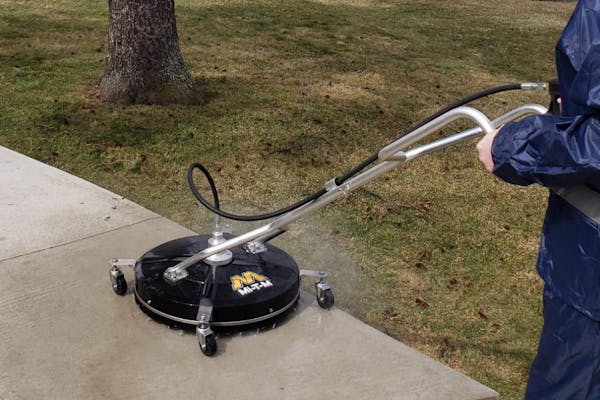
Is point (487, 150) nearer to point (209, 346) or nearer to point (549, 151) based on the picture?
point (549, 151)

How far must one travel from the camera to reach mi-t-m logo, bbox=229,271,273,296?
10.3 feet

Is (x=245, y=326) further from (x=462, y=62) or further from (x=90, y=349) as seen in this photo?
(x=462, y=62)

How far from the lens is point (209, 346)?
2.95 metres

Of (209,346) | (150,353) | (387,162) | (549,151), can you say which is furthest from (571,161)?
(150,353)

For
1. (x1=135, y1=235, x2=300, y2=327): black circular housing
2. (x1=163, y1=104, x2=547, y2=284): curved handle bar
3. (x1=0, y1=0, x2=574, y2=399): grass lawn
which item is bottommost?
(x1=0, y1=0, x2=574, y2=399): grass lawn

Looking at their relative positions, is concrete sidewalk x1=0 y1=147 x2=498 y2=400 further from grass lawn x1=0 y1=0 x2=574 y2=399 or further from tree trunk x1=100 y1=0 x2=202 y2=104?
tree trunk x1=100 y1=0 x2=202 y2=104

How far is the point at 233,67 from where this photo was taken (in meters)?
8.12

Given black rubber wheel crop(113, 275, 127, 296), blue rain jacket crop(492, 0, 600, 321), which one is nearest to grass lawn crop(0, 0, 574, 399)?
black rubber wheel crop(113, 275, 127, 296)

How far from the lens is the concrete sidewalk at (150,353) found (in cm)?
279

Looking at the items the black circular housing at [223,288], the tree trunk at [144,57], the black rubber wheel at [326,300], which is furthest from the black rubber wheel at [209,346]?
the tree trunk at [144,57]

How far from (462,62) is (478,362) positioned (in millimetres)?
6699

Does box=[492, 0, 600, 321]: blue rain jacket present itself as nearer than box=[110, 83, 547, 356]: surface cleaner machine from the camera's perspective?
Yes

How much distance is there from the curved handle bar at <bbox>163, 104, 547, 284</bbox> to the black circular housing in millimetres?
70

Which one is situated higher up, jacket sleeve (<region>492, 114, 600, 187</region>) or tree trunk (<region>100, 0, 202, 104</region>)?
jacket sleeve (<region>492, 114, 600, 187</region>)
